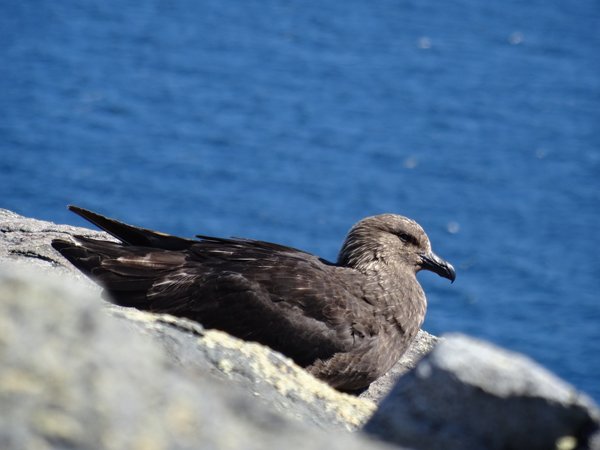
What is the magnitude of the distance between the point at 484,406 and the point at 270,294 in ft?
9.55

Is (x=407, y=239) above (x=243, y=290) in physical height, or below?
above

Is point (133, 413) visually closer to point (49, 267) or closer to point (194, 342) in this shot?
point (194, 342)

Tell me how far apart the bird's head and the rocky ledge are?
2.41 m

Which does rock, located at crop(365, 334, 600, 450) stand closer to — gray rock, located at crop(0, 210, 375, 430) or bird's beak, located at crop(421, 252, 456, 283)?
gray rock, located at crop(0, 210, 375, 430)

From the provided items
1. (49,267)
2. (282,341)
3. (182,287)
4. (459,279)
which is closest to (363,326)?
(282,341)

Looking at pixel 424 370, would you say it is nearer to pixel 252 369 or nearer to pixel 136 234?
pixel 252 369

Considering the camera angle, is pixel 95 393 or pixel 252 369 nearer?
pixel 95 393

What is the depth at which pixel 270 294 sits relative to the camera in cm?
591

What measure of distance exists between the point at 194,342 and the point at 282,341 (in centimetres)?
197

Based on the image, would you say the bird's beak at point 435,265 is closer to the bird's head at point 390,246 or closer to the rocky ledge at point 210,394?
the bird's head at point 390,246

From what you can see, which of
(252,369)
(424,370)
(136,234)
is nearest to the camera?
(424,370)

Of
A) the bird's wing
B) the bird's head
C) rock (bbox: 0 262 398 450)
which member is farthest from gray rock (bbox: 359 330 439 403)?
rock (bbox: 0 262 398 450)

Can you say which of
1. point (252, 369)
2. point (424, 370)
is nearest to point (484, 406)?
point (424, 370)

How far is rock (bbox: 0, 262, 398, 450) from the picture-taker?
204 cm
